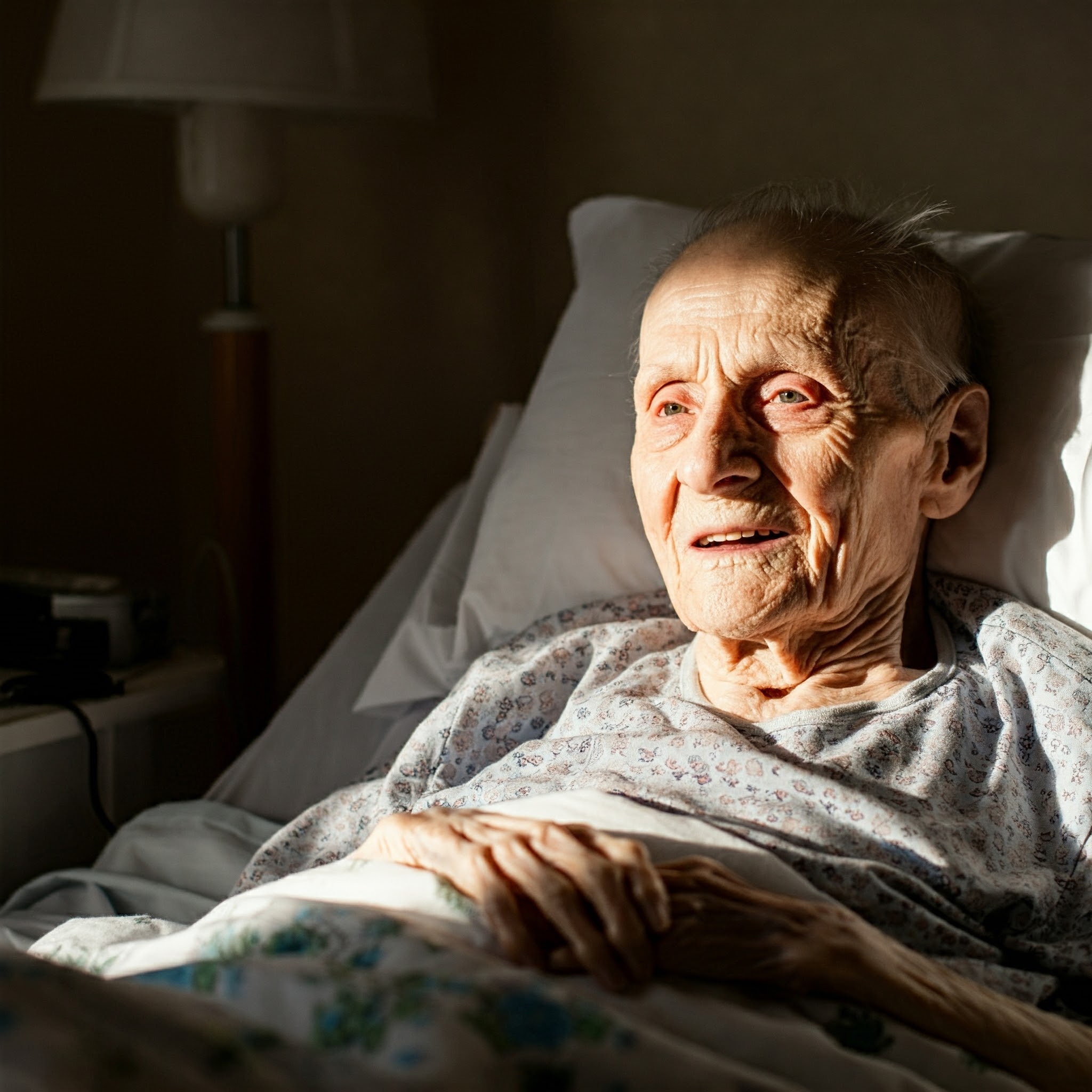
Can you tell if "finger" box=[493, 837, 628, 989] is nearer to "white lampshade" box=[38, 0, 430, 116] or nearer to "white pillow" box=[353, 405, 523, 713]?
"white pillow" box=[353, 405, 523, 713]

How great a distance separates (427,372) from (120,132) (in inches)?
29.8

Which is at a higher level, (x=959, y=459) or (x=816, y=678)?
(x=959, y=459)

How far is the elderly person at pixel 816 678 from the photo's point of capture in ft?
3.58

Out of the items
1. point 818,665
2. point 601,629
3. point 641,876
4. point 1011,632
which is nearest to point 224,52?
point 601,629

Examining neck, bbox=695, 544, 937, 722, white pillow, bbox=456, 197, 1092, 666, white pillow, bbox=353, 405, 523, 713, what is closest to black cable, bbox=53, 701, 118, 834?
white pillow, bbox=353, 405, 523, 713

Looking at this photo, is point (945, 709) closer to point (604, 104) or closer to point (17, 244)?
point (604, 104)

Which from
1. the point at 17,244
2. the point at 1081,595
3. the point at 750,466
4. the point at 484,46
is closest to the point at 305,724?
the point at 750,466

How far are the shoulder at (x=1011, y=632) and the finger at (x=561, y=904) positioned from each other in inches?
22.5

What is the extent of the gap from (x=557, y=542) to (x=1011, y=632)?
1.84ft

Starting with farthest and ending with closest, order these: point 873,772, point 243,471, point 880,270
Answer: point 243,471 → point 880,270 → point 873,772

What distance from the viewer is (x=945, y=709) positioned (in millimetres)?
1260

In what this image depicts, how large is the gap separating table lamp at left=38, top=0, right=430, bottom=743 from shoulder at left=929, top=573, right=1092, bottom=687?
3.96 ft

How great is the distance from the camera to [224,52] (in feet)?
6.46

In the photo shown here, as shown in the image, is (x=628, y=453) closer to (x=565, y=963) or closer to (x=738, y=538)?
(x=738, y=538)
